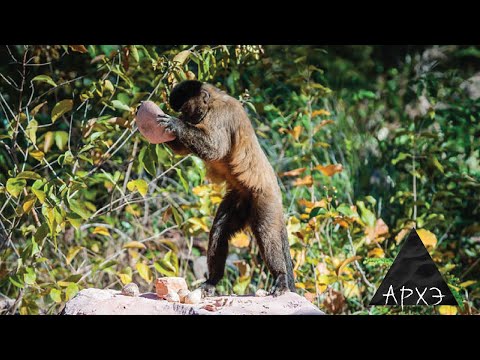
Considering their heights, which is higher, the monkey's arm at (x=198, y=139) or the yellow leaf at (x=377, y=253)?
the monkey's arm at (x=198, y=139)

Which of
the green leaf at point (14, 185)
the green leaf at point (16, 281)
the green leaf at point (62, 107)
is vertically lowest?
the green leaf at point (16, 281)

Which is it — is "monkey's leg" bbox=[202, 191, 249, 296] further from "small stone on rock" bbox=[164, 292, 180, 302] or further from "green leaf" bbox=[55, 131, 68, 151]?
"green leaf" bbox=[55, 131, 68, 151]

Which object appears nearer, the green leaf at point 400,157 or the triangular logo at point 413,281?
the triangular logo at point 413,281

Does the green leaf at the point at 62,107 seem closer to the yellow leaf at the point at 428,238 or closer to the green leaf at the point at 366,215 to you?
the green leaf at the point at 366,215

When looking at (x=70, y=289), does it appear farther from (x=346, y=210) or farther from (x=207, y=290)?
(x=346, y=210)

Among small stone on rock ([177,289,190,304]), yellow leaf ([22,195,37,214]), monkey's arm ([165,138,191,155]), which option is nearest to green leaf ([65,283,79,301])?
yellow leaf ([22,195,37,214])

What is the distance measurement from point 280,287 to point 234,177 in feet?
2.43

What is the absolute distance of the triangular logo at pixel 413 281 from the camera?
13.7 ft

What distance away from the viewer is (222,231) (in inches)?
163

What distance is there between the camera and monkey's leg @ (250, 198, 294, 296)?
12.8 ft

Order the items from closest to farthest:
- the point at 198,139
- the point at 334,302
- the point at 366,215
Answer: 1. the point at 198,139
2. the point at 366,215
3. the point at 334,302

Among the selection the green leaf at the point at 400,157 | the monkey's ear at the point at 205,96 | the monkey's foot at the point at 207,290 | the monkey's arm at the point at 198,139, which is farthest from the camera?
the green leaf at the point at 400,157

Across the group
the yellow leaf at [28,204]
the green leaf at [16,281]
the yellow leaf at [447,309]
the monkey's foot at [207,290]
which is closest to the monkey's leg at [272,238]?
the monkey's foot at [207,290]

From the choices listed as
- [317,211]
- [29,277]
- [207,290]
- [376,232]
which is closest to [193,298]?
[207,290]
